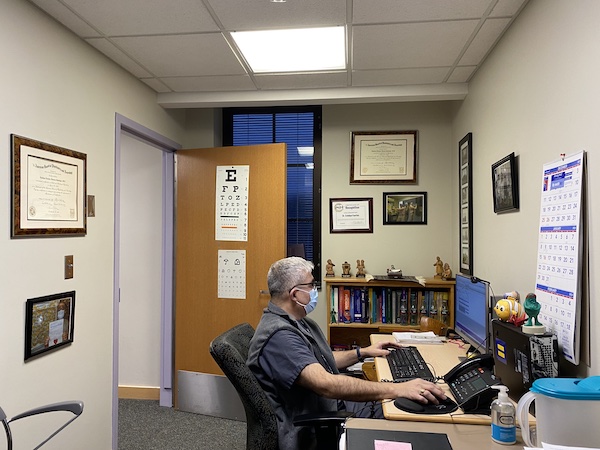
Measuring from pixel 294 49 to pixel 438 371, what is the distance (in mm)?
1916

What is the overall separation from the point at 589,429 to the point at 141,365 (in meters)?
3.36

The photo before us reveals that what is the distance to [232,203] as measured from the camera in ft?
10.9

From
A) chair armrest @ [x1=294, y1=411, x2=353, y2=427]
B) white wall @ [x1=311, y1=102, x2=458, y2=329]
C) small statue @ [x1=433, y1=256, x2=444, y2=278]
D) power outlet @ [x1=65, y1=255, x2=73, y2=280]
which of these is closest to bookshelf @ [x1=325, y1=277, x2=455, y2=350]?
small statue @ [x1=433, y1=256, x2=444, y2=278]

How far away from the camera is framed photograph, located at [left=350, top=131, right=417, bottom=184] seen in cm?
354

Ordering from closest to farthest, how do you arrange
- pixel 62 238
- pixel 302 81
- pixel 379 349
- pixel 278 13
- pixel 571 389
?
pixel 571 389 < pixel 278 13 < pixel 62 238 < pixel 379 349 < pixel 302 81

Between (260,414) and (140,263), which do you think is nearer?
(260,414)

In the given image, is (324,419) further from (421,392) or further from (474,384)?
(474,384)

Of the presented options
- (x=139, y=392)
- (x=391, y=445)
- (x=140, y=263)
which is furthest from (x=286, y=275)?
(x=139, y=392)

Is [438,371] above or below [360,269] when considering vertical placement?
below

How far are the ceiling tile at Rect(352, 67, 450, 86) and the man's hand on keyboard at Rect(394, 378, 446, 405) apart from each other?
6.36ft

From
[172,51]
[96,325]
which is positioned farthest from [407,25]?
[96,325]

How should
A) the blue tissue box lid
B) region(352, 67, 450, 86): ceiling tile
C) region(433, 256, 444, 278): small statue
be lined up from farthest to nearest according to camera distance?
region(433, 256, 444, 278): small statue
region(352, 67, 450, 86): ceiling tile
the blue tissue box lid

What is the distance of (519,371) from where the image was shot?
1.51m

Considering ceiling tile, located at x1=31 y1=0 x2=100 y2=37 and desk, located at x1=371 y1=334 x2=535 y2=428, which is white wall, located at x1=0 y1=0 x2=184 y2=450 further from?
desk, located at x1=371 y1=334 x2=535 y2=428
